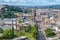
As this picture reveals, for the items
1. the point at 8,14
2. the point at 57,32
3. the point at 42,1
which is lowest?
the point at 42,1

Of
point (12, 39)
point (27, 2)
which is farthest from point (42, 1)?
point (12, 39)

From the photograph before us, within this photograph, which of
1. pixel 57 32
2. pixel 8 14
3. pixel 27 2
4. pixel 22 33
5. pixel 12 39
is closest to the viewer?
pixel 12 39

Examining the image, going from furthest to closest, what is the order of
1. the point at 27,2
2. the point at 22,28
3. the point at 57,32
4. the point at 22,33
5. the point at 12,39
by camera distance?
the point at 27,2, the point at 22,28, the point at 57,32, the point at 22,33, the point at 12,39

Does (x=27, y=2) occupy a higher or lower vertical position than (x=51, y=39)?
lower

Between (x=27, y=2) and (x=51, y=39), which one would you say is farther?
(x=27, y=2)

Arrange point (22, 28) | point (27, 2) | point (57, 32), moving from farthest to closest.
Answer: point (27, 2) < point (22, 28) < point (57, 32)

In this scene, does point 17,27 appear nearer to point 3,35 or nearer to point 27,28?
point 27,28

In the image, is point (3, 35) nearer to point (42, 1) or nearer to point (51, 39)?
point (51, 39)

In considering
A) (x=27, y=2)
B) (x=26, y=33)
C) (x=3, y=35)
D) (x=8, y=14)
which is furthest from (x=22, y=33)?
(x=27, y=2)

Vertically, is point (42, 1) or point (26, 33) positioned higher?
point (26, 33)
